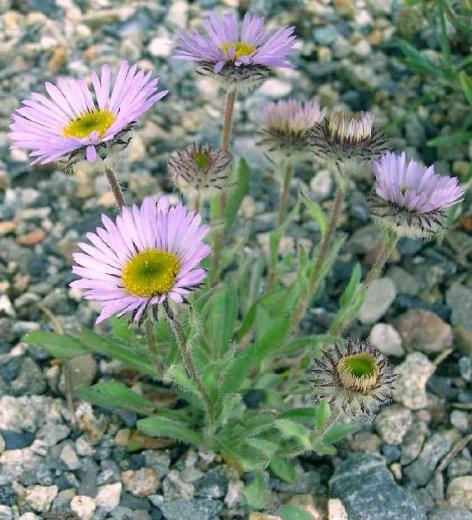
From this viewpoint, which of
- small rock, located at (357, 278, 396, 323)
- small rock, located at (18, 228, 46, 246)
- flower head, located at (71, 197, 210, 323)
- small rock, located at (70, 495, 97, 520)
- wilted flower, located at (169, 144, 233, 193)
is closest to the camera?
flower head, located at (71, 197, 210, 323)

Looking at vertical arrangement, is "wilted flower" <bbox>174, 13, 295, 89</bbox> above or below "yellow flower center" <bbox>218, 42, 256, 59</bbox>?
above

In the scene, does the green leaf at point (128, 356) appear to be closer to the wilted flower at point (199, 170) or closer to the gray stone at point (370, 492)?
the wilted flower at point (199, 170)

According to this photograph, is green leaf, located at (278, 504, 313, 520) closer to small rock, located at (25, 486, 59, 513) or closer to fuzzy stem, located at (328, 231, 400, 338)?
fuzzy stem, located at (328, 231, 400, 338)

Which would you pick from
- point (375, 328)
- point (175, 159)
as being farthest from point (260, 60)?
point (375, 328)

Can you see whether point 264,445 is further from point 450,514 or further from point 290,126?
point 290,126

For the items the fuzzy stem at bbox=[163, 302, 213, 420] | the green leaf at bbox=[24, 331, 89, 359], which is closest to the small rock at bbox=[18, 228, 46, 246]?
the green leaf at bbox=[24, 331, 89, 359]

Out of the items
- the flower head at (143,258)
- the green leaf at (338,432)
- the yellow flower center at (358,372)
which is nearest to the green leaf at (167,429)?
the green leaf at (338,432)

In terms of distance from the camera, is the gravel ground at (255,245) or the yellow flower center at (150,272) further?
the gravel ground at (255,245)
